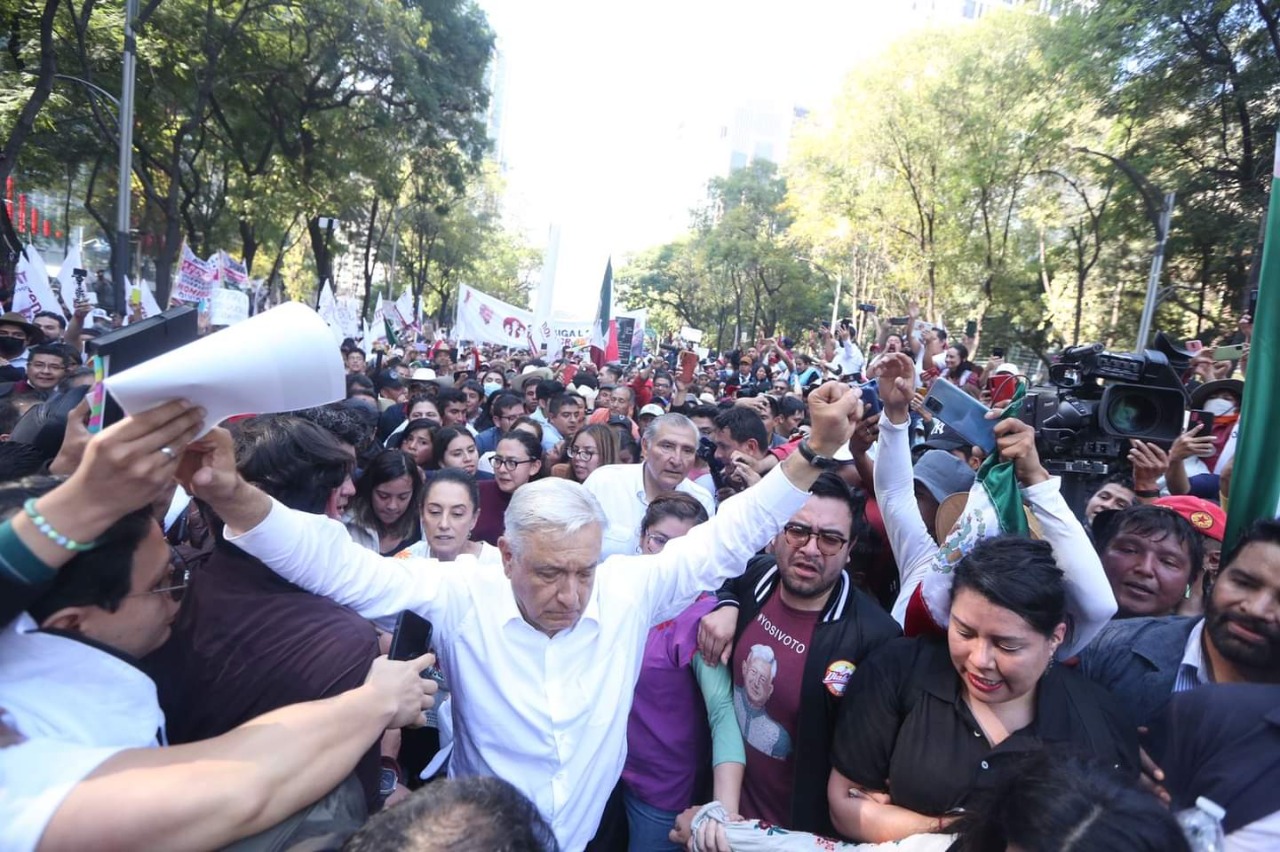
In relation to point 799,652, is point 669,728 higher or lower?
lower

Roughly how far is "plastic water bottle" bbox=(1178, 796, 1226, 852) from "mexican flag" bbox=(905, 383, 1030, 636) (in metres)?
0.67

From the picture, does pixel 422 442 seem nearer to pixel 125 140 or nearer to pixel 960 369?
pixel 960 369


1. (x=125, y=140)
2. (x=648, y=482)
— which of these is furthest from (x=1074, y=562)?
(x=125, y=140)

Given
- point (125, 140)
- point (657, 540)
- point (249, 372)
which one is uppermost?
point (125, 140)

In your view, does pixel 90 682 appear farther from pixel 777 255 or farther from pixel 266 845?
pixel 777 255

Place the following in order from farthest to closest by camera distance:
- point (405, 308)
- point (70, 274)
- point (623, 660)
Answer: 1. point (405, 308)
2. point (70, 274)
3. point (623, 660)

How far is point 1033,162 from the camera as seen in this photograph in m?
21.2

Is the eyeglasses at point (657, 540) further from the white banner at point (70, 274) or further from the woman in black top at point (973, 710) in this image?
the white banner at point (70, 274)

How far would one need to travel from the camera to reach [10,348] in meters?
6.76

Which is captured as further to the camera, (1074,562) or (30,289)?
(30,289)

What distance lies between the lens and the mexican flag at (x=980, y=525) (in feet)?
6.93

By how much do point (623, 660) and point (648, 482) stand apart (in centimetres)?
213

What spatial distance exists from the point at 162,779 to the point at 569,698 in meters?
1.08

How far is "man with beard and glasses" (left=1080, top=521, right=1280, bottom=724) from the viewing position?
6.44ft
